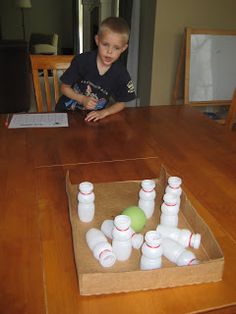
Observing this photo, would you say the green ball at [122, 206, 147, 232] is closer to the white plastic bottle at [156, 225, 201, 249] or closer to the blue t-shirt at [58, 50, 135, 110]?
the white plastic bottle at [156, 225, 201, 249]

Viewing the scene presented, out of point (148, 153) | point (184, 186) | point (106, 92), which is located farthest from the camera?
point (106, 92)

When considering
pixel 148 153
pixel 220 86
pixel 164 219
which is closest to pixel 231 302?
pixel 164 219

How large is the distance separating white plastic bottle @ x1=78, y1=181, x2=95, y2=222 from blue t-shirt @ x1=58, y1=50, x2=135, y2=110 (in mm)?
941

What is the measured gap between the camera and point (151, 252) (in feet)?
1.89

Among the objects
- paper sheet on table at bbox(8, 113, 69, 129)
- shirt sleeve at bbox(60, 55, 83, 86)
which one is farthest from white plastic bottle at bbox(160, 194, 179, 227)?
shirt sleeve at bbox(60, 55, 83, 86)

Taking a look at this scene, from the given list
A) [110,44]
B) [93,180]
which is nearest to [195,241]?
[93,180]

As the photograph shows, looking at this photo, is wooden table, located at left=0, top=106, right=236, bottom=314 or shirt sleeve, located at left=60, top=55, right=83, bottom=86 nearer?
wooden table, located at left=0, top=106, right=236, bottom=314

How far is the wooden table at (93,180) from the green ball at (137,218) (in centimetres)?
15

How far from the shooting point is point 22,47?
3.46 meters

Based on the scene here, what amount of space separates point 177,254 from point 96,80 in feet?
4.07

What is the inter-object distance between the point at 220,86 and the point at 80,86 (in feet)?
6.16

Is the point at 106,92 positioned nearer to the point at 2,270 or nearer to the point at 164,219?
the point at 164,219

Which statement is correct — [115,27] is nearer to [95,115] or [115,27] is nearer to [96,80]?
[96,80]

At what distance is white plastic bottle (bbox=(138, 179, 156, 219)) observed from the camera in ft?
2.52
